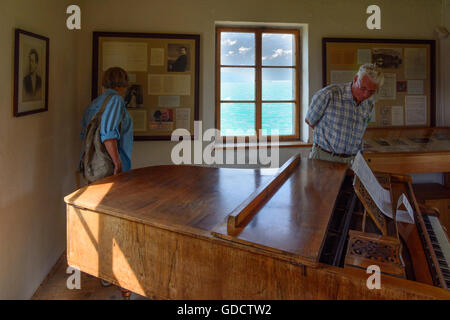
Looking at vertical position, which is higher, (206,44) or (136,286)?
(206,44)

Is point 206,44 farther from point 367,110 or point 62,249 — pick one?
point 62,249

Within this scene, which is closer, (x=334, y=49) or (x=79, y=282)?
(x=79, y=282)

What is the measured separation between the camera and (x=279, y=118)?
4.32 m

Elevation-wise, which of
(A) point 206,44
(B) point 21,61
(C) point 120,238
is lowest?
(C) point 120,238

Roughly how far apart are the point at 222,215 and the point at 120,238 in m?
0.43

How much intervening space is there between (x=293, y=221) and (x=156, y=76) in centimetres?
286

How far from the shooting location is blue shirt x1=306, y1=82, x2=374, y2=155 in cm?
295

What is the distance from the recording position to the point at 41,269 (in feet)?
9.37

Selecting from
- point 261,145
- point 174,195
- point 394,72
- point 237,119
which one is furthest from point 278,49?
point 174,195

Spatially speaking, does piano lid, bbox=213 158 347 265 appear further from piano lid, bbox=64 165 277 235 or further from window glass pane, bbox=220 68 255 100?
window glass pane, bbox=220 68 255 100

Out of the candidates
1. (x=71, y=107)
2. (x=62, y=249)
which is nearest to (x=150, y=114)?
(x=71, y=107)

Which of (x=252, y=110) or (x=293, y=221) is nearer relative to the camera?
(x=293, y=221)

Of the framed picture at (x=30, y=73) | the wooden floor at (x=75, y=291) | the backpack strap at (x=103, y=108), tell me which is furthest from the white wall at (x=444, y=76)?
the framed picture at (x=30, y=73)

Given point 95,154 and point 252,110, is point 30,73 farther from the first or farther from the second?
point 252,110
